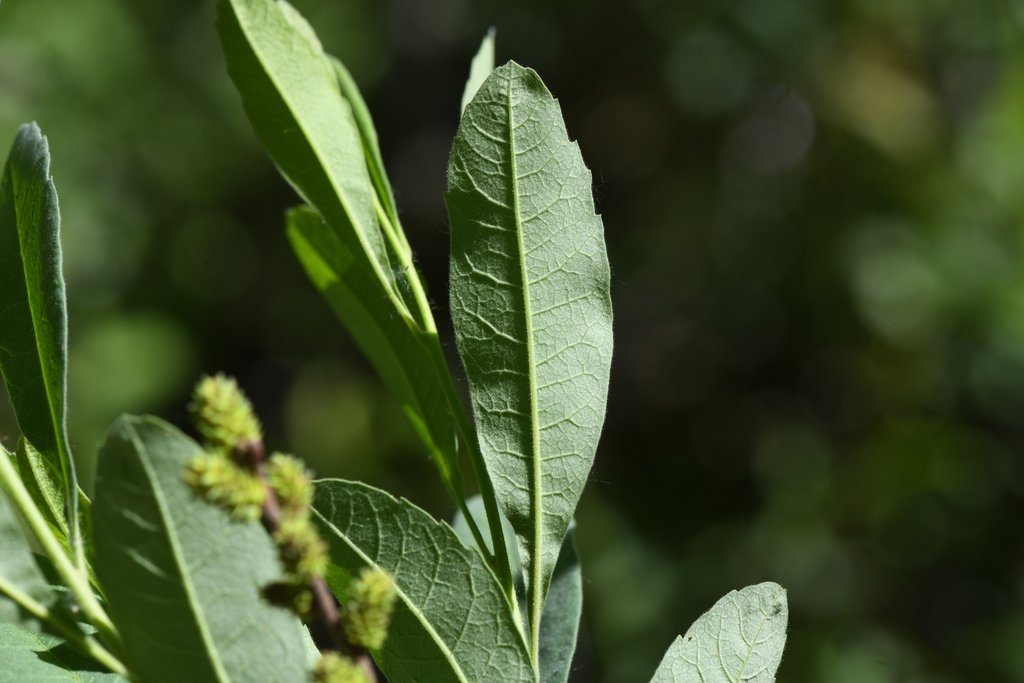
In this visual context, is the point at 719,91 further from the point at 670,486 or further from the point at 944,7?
the point at 670,486

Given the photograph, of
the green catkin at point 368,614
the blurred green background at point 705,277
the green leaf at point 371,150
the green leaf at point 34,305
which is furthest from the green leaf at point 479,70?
the blurred green background at point 705,277

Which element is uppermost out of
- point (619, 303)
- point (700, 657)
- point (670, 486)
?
point (700, 657)

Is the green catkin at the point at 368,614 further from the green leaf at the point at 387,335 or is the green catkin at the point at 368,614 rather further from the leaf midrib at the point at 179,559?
the green leaf at the point at 387,335

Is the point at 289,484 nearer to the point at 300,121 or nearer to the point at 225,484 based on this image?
the point at 225,484

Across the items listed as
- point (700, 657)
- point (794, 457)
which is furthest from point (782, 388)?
point (700, 657)

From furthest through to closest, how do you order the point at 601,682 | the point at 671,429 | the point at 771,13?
1. the point at 671,429
2. the point at 771,13
3. the point at 601,682
